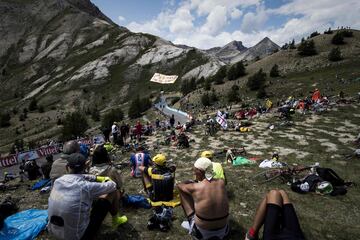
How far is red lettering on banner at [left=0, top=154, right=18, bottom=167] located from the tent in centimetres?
9761

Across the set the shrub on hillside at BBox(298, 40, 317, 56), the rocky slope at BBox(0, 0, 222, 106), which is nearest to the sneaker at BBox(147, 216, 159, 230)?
the shrub on hillside at BBox(298, 40, 317, 56)

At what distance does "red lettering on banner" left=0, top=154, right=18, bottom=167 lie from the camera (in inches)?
1081

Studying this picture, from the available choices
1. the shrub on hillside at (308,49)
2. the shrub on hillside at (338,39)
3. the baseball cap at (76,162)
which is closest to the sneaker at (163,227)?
the baseball cap at (76,162)

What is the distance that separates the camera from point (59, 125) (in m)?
88.1

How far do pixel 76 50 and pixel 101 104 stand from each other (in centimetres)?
7143

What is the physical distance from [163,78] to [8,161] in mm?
101980

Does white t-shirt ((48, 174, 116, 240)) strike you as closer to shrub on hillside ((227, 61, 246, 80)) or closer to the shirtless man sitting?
the shirtless man sitting

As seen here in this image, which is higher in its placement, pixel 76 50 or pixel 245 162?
pixel 76 50

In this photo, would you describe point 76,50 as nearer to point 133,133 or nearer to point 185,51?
point 185,51

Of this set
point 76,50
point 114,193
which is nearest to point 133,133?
point 114,193

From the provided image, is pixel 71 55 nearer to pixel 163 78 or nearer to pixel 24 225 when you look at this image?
pixel 163 78

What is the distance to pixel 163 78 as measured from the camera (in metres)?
127

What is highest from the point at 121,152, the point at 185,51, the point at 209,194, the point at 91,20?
the point at 91,20

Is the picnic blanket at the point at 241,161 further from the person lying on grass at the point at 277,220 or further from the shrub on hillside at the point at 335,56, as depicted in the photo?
the shrub on hillside at the point at 335,56
